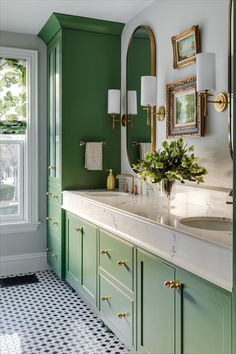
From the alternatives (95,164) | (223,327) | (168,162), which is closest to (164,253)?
(223,327)

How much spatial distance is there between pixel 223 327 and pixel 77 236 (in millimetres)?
1850

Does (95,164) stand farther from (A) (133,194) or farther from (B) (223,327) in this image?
(B) (223,327)

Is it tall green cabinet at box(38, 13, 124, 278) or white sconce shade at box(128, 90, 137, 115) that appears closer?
white sconce shade at box(128, 90, 137, 115)

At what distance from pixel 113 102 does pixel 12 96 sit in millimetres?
1134

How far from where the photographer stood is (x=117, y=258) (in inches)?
94.3

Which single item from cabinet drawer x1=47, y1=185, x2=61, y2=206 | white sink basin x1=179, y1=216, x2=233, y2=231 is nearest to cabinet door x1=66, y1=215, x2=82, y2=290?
cabinet drawer x1=47, y1=185, x2=61, y2=206

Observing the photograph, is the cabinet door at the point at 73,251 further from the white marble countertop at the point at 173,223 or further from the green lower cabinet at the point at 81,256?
the white marble countertop at the point at 173,223

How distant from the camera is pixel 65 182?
3520 millimetres

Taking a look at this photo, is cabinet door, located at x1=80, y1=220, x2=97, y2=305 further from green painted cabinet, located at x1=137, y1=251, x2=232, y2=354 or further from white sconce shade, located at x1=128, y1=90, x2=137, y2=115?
white sconce shade, located at x1=128, y1=90, x2=137, y2=115

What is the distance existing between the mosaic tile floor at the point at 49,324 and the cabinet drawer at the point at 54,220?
1.65 feet

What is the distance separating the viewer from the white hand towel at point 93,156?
3551mm

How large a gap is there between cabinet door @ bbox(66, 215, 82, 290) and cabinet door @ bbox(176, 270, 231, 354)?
146cm

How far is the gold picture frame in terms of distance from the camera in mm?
2543

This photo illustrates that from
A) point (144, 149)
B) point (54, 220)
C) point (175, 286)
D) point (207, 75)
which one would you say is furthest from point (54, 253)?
point (207, 75)
